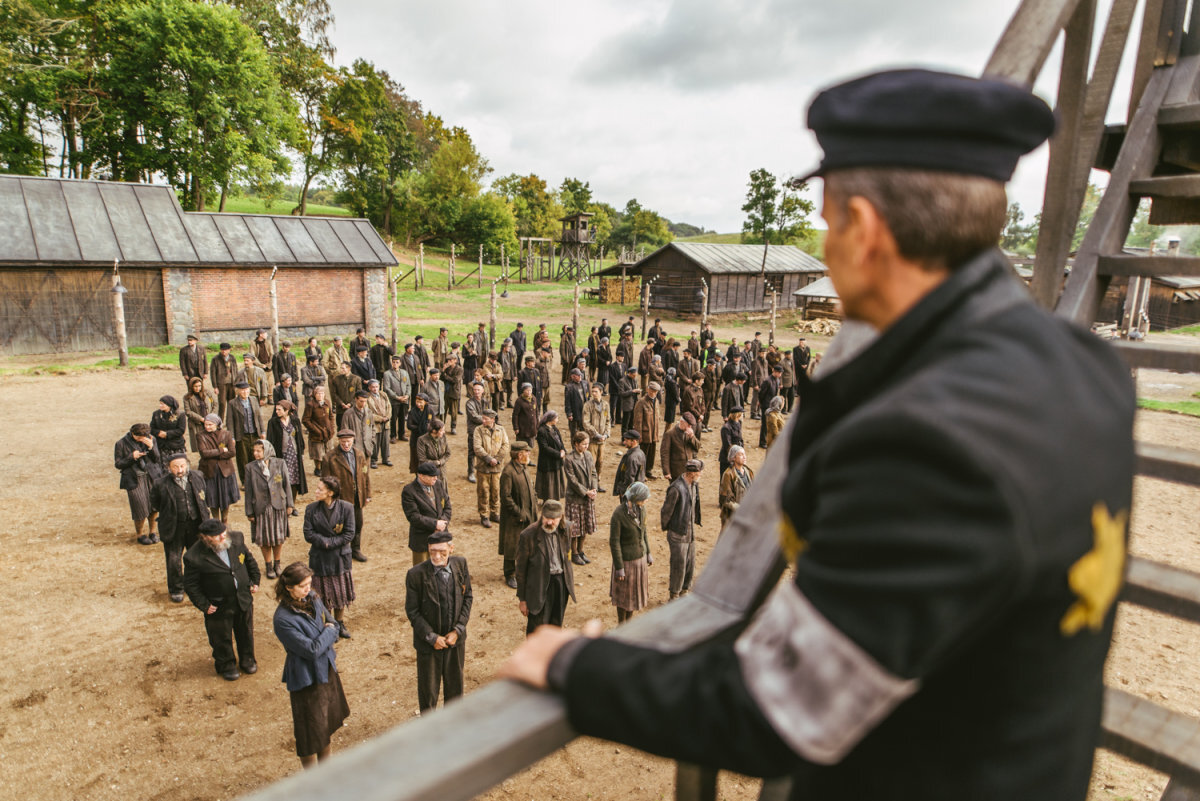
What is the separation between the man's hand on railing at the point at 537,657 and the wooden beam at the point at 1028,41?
181cm

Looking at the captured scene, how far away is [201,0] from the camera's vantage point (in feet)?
105

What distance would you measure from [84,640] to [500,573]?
15.1ft

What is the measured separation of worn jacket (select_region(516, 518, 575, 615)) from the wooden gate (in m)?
20.3

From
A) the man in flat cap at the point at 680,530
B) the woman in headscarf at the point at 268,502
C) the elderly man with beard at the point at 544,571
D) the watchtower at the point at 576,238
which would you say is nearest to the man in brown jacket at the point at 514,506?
the elderly man with beard at the point at 544,571

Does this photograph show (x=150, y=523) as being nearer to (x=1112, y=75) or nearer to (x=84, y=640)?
(x=84, y=640)

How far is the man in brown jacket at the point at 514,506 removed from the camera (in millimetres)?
9211

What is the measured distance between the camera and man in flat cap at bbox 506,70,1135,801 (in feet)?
2.40

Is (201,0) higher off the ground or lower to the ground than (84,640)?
higher

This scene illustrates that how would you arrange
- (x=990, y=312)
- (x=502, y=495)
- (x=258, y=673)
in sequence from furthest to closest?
(x=502, y=495)
(x=258, y=673)
(x=990, y=312)

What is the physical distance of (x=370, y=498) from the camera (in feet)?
38.1

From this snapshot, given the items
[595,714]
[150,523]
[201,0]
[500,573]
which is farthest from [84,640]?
[201,0]

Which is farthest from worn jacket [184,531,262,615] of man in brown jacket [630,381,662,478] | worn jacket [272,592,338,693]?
man in brown jacket [630,381,662,478]

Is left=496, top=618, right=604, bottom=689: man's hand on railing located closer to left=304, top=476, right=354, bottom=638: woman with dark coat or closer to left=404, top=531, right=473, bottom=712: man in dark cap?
left=404, top=531, right=473, bottom=712: man in dark cap

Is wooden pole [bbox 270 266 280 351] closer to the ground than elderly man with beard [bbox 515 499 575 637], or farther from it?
farther from it
